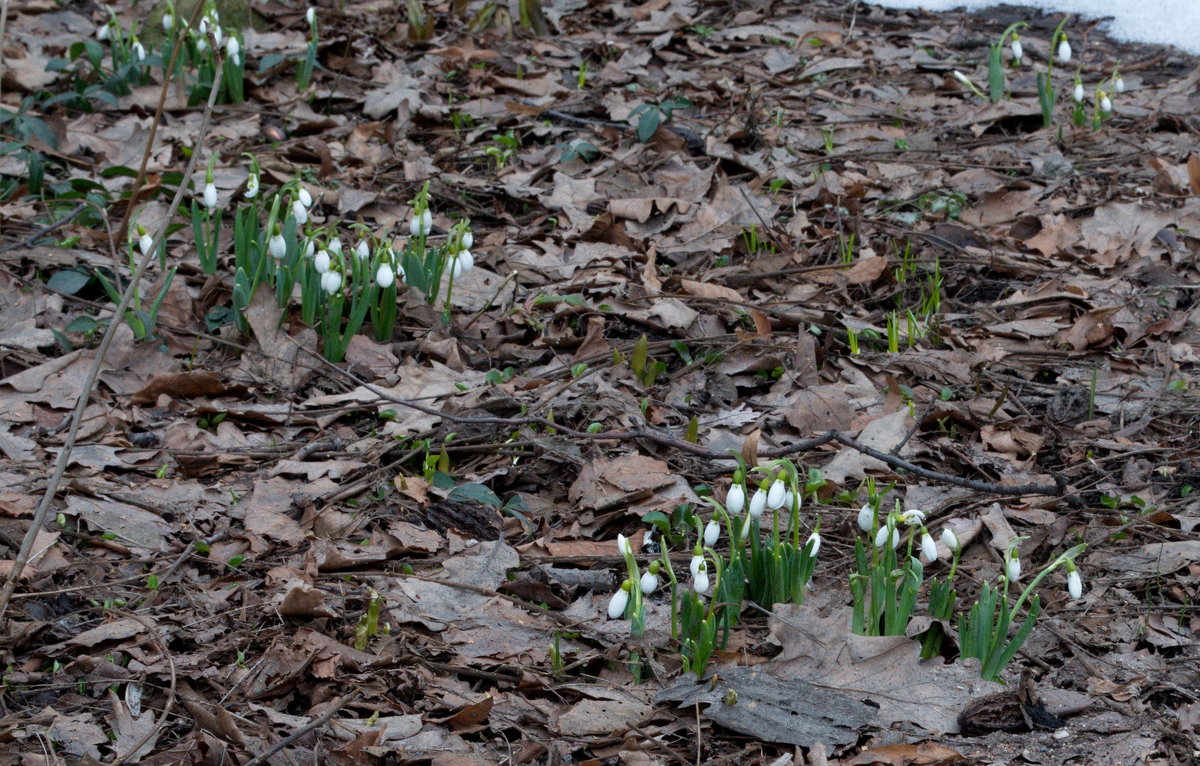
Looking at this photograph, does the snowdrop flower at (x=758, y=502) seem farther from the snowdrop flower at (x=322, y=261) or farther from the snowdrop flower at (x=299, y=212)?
the snowdrop flower at (x=299, y=212)

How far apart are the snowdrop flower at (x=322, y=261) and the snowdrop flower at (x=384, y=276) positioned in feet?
0.46

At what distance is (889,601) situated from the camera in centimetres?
209

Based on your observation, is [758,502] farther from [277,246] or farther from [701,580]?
[277,246]

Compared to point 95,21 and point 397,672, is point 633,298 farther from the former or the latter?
point 95,21

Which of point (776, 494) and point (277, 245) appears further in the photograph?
point (277, 245)

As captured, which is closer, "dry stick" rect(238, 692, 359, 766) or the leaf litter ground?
"dry stick" rect(238, 692, 359, 766)

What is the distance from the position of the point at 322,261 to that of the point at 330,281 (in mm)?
57

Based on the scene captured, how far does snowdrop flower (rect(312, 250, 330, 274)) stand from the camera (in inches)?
120

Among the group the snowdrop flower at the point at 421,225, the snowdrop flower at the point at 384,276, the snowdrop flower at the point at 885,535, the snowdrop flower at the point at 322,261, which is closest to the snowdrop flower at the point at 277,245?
the snowdrop flower at the point at 322,261

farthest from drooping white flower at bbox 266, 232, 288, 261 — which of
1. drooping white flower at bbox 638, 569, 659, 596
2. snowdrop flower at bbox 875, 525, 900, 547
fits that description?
snowdrop flower at bbox 875, 525, 900, 547

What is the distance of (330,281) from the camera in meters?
3.06

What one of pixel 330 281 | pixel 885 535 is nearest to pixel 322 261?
pixel 330 281

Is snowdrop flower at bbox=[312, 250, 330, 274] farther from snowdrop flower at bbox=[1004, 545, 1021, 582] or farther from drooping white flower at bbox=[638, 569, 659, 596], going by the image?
snowdrop flower at bbox=[1004, 545, 1021, 582]

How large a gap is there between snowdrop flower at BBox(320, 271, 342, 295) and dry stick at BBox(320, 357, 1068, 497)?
0.20 m
